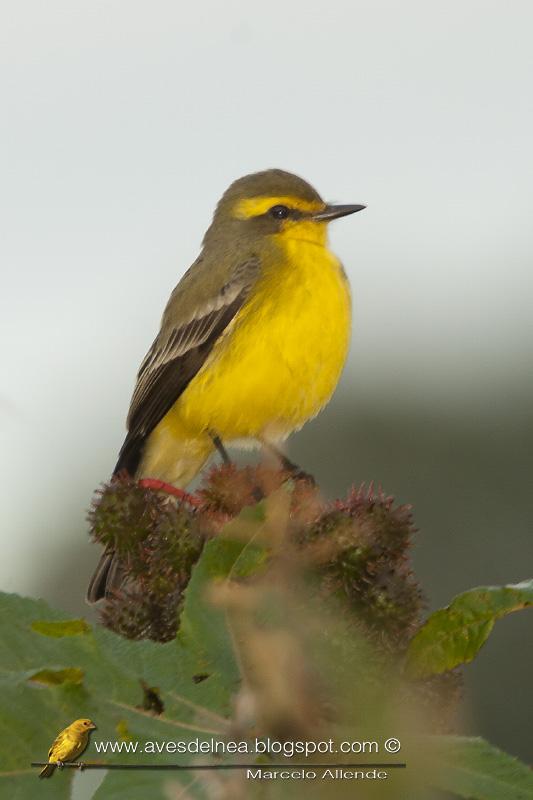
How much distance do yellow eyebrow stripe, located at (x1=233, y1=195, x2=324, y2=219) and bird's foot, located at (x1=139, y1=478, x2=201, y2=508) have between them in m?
3.82

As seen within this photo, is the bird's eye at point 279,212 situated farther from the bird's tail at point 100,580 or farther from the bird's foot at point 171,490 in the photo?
the bird's foot at point 171,490

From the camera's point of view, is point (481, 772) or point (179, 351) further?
point (179, 351)

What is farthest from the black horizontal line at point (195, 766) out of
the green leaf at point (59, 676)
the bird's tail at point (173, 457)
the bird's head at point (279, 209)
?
the bird's head at point (279, 209)

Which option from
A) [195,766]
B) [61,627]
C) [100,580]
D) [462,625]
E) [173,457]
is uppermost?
[61,627]

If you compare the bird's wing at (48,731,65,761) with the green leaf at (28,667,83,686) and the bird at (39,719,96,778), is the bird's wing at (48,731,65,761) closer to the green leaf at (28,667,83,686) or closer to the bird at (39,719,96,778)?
the bird at (39,719,96,778)

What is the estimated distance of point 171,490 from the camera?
4.01 metres

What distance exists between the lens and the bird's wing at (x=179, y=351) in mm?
6984

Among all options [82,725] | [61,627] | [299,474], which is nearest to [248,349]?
[299,474]

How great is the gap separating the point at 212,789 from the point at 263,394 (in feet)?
14.6

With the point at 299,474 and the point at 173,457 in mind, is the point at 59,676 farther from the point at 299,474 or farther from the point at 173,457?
the point at 173,457

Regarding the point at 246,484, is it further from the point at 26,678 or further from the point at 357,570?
the point at 26,678

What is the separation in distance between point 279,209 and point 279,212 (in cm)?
2

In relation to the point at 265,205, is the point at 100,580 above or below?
below

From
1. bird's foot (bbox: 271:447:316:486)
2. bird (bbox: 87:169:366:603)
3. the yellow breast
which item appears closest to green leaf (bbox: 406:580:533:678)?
bird's foot (bbox: 271:447:316:486)
